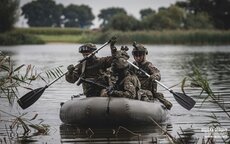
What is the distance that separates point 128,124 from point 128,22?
65103mm

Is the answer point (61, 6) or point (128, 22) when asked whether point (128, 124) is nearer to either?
point (128, 22)

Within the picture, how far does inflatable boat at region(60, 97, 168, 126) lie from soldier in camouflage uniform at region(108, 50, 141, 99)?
25cm

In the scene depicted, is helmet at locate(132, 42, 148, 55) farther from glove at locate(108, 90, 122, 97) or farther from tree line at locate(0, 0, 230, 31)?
tree line at locate(0, 0, 230, 31)

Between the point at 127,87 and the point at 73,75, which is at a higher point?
the point at 73,75

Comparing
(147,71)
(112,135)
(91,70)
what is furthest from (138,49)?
(112,135)

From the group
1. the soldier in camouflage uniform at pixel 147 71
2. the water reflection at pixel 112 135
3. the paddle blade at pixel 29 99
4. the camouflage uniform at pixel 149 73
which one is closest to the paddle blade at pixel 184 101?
the soldier in camouflage uniform at pixel 147 71

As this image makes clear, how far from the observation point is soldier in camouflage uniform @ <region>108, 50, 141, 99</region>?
13.3 metres

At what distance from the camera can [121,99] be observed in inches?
509

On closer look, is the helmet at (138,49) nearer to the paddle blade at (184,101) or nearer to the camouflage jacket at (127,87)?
the camouflage jacket at (127,87)

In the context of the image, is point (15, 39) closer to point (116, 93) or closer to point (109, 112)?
point (116, 93)

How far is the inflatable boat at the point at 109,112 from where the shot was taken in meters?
12.8

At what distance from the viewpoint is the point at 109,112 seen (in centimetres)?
1280

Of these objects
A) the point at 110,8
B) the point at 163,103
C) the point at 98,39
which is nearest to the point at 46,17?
the point at 110,8

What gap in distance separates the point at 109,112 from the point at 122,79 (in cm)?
98
